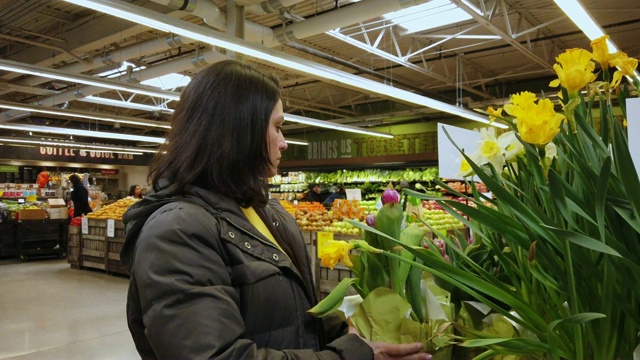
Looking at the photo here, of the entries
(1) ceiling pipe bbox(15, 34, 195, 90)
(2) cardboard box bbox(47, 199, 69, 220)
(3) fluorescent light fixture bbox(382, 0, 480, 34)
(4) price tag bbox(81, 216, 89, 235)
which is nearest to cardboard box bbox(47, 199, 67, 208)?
(2) cardboard box bbox(47, 199, 69, 220)

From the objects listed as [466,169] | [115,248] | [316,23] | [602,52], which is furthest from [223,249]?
[115,248]

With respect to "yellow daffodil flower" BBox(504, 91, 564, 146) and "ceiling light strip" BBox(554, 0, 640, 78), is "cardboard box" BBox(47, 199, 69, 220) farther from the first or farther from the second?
"yellow daffodil flower" BBox(504, 91, 564, 146)

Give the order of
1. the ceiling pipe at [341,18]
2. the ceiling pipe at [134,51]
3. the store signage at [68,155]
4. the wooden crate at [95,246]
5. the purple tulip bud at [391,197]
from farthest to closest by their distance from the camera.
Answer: the store signage at [68,155], the wooden crate at [95,246], the ceiling pipe at [134,51], the ceiling pipe at [341,18], the purple tulip bud at [391,197]

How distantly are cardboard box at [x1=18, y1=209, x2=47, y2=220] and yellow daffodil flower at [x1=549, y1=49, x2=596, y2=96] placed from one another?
10.7 m

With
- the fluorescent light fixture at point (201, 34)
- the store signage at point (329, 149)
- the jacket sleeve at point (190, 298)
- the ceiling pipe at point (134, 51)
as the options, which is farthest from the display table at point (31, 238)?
the jacket sleeve at point (190, 298)

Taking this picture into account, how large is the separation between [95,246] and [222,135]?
8.29 meters

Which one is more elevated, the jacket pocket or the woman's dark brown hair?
the woman's dark brown hair

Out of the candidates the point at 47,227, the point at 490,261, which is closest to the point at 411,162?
the point at 47,227

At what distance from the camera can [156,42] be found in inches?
304

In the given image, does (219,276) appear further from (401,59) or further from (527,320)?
(401,59)

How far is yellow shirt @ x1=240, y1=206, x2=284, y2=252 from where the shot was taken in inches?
45.7

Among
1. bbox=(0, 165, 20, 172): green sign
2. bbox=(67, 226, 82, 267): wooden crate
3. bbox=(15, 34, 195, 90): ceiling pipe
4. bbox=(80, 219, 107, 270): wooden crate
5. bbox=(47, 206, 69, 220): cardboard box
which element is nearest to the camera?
bbox=(15, 34, 195, 90): ceiling pipe

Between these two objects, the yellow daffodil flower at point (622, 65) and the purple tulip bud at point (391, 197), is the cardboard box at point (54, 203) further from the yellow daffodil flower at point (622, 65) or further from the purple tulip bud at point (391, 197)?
the yellow daffodil flower at point (622, 65)

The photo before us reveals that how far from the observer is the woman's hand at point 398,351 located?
0.82 metres
